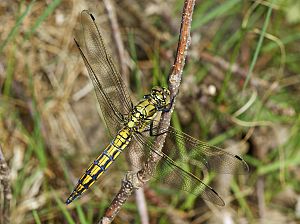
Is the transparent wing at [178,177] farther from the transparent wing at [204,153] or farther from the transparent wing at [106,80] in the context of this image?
the transparent wing at [106,80]

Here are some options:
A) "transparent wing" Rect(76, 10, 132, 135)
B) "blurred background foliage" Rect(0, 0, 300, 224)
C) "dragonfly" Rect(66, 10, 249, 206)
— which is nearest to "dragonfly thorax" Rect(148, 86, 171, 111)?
"dragonfly" Rect(66, 10, 249, 206)

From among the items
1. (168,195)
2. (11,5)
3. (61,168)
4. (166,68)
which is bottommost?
(61,168)

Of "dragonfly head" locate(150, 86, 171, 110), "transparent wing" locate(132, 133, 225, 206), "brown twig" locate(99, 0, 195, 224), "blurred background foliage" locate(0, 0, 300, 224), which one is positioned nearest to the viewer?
"brown twig" locate(99, 0, 195, 224)

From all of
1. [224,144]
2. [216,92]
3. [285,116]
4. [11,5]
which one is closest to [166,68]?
[216,92]

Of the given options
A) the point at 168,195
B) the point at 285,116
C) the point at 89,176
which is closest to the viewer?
the point at 89,176

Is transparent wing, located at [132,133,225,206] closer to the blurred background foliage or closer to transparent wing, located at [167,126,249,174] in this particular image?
transparent wing, located at [167,126,249,174]

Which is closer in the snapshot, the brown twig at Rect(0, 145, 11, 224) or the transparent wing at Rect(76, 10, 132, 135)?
the brown twig at Rect(0, 145, 11, 224)

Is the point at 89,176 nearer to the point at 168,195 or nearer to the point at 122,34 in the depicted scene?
the point at 168,195

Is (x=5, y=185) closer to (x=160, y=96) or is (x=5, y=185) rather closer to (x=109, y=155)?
(x=109, y=155)
